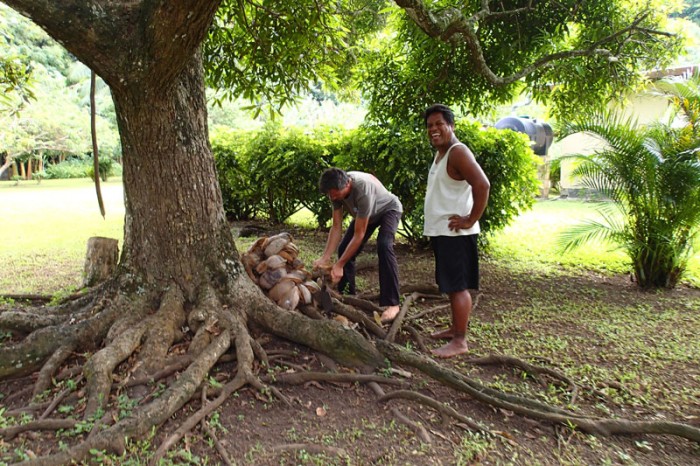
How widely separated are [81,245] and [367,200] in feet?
23.1

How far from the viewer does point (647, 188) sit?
604cm

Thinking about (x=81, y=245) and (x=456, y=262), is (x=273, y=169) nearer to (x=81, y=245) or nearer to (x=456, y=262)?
(x=81, y=245)

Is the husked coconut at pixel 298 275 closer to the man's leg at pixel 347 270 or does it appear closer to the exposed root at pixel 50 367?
the man's leg at pixel 347 270

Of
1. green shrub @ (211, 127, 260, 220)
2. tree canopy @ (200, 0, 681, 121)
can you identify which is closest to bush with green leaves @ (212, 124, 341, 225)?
green shrub @ (211, 127, 260, 220)

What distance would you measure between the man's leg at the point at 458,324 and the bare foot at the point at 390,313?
2.10 feet

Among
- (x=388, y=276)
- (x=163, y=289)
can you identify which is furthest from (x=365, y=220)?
(x=163, y=289)

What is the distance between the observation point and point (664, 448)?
2.83 m

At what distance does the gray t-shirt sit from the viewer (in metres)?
4.57

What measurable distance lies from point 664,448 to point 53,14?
14.3 feet

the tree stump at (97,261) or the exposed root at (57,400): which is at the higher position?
the tree stump at (97,261)

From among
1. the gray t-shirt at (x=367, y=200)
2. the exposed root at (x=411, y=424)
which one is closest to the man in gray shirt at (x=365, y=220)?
the gray t-shirt at (x=367, y=200)

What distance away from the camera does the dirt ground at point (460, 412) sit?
273cm

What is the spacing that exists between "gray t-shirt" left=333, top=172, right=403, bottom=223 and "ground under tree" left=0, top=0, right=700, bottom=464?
94 cm

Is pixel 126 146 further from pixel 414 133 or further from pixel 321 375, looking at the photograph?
pixel 414 133
